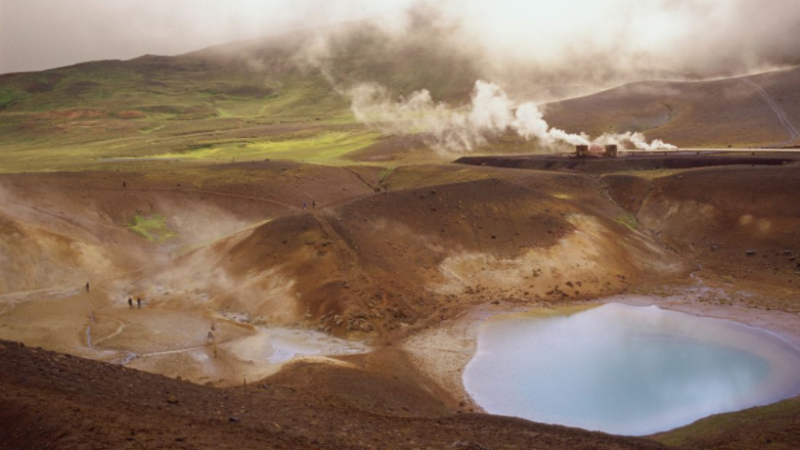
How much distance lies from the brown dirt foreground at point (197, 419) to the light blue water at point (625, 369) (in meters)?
4.23

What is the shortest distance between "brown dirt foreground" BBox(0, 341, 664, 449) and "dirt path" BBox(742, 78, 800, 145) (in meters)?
73.6

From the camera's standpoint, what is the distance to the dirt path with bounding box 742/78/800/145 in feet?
274

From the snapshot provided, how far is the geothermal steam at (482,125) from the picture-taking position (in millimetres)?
89438

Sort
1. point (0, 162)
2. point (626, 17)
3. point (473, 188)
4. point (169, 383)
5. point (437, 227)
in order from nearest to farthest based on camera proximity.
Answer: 1. point (169, 383)
2. point (437, 227)
3. point (473, 188)
4. point (0, 162)
5. point (626, 17)

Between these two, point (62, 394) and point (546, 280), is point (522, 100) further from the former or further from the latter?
point (62, 394)

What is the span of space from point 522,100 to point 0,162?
86.4m

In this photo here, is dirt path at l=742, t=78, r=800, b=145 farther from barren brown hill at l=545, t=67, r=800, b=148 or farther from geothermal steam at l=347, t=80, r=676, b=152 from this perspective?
geothermal steam at l=347, t=80, r=676, b=152

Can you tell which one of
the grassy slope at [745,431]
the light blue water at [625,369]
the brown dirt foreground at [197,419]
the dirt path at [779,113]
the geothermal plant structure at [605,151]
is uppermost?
the dirt path at [779,113]

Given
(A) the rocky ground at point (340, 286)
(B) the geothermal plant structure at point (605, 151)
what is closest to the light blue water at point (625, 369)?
(A) the rocky ground at point (340, 286)

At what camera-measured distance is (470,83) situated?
162500mm

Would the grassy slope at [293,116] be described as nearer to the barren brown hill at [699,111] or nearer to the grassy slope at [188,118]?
the barren brown hill at [699,111]

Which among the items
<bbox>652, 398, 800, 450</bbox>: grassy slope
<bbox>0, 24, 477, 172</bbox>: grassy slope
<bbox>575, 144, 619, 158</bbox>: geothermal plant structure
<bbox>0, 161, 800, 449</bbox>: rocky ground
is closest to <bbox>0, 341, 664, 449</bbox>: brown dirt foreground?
<bbox>0, 161, 800, 449</bbox>: rocky ground

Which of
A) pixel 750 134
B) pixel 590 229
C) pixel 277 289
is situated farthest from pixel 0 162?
pixel 750 134

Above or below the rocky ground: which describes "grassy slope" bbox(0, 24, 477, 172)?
above
